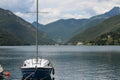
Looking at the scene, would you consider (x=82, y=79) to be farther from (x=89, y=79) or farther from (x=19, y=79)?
(x=19, y=79)

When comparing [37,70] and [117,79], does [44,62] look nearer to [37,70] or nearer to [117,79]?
[37,70]

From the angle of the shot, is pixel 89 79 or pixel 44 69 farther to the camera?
pixel 89 79

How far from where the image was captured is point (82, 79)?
253 feet

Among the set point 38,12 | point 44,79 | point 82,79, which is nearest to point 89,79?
point 82,79

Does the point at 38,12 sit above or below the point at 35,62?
above

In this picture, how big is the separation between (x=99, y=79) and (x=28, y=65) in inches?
750

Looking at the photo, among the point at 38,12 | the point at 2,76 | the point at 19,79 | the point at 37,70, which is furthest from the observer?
the point at 19,79

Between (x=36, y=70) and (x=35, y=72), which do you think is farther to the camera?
(x=35, y=72)

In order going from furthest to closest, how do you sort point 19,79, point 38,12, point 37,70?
point 19,79 < point 38,12 < point 37,70

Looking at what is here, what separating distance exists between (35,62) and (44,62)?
197 centimetres

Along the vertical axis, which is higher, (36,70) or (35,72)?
(36,70)

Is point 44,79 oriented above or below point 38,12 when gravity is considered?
below

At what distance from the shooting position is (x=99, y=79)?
76.9 m

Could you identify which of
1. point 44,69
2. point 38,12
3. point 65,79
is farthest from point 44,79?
point 38,12
